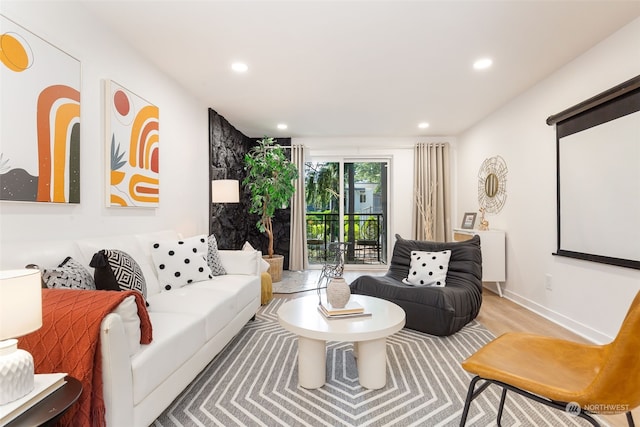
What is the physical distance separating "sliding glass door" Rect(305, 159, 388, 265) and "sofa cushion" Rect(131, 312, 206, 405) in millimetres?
4032

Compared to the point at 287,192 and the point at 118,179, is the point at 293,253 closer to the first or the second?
the point at 287,192

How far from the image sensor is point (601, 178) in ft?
8.26

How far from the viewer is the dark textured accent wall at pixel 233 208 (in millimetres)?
4219

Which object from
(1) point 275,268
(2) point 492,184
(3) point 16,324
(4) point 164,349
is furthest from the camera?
(1) point 275,268

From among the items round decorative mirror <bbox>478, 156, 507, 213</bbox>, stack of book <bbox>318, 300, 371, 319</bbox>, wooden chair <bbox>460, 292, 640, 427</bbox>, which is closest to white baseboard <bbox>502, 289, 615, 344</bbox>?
round decorative mirror <bbox>478, 156, 507, 213</bbox>

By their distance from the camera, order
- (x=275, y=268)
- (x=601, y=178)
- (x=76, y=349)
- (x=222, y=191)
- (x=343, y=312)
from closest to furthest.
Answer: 1. (x=76, y=349)
2. (x=343, y=312)
3. (x=601, y=178)
4. (x=222, y=191)
5. (x=275, y=268)

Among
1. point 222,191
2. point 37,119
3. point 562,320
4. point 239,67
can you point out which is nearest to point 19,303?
point 37,119

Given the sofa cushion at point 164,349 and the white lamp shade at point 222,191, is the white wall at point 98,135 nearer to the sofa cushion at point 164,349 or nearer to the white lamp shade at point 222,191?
the white lamp shade at point 222,191

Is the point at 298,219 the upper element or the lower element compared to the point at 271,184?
lower

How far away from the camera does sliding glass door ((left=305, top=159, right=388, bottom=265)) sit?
5.79 m

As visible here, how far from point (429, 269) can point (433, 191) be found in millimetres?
2732

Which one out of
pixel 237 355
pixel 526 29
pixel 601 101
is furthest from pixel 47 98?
pixel 601 101

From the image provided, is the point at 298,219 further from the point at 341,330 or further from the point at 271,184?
the point at 341,330

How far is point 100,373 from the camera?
3.84 feet
